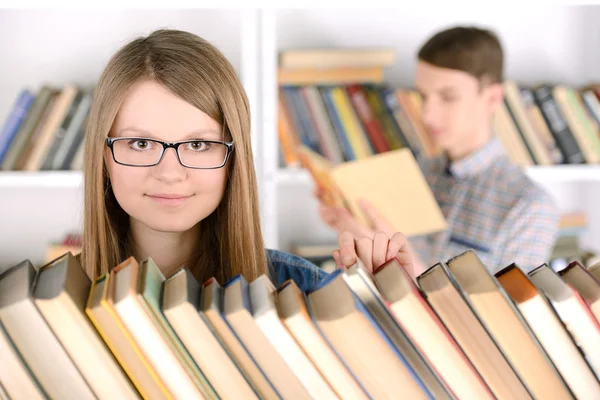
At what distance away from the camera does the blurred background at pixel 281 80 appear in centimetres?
205

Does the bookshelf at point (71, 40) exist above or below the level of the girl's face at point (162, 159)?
above

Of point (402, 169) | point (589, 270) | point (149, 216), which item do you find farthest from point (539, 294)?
point (402, 169)

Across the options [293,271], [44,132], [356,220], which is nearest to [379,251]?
[293,271]

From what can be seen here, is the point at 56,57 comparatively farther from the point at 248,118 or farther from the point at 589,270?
the point at 589,270

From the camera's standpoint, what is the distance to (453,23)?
2.44 metres

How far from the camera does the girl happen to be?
2.56 ft

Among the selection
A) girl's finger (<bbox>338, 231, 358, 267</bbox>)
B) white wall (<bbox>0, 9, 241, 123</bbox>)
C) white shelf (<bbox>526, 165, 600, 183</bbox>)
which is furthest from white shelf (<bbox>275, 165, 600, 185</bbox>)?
girl's finger (<bbox>338, 231, 358, 267</bbox>)

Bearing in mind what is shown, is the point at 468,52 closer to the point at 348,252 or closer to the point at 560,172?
the point at 560,172

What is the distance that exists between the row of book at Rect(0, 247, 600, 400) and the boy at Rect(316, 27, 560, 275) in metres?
1.26

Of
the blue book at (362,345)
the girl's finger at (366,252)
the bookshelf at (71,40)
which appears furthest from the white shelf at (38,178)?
the blue book at (362,345)

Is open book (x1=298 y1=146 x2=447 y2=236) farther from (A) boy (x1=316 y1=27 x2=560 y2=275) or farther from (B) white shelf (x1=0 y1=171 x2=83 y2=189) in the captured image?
(B) white shelf (x1=0 y1=171 x2=83 y2=189)

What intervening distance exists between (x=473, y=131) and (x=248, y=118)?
3.87 feet

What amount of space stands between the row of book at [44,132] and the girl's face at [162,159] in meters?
1.34

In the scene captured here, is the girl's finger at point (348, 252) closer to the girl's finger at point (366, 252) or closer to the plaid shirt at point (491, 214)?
the girl's finger at point (366, 252)
